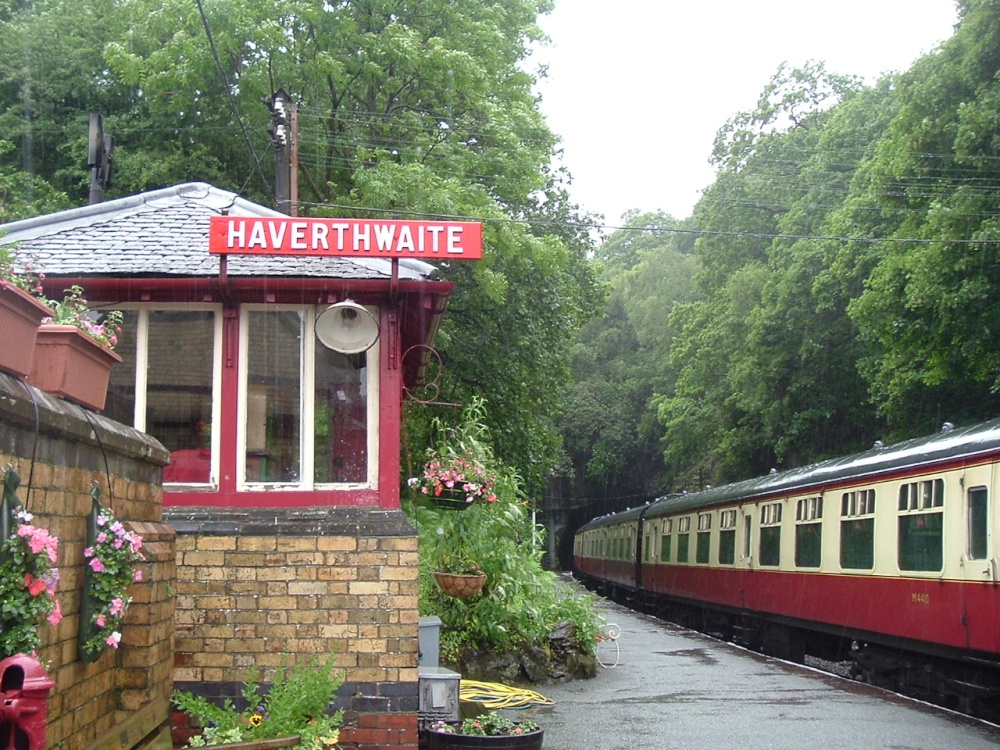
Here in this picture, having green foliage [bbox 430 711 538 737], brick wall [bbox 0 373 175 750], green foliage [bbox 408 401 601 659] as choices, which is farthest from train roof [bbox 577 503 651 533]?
brick wall [bbox 0 373 175 750]

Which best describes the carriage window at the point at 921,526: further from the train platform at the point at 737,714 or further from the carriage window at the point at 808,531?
the carriage window at the point at 808,531

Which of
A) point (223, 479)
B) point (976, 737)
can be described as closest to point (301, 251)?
point (223, 479)

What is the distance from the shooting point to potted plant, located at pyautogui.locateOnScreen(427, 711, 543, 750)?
25.8 ft

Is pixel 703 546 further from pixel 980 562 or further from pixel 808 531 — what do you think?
pixel 980 562

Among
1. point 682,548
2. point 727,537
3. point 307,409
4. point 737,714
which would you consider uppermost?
point 307,409

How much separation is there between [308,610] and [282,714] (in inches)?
46.1

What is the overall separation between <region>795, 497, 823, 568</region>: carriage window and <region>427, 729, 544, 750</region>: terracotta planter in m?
7.89

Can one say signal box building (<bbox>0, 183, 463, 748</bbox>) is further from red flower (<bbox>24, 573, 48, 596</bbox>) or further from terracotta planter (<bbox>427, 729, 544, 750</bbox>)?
red flower (<bbox>24, 573, 48, 596</bbox>)

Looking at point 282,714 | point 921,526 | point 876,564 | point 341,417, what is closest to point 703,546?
point 876,564

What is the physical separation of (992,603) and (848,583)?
148 inches

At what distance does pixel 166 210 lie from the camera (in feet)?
33.5

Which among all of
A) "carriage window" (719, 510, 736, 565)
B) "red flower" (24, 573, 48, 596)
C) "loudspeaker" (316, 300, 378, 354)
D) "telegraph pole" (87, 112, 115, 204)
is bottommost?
"carriage window" (719, 510, 736, 565)

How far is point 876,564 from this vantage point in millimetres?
12836

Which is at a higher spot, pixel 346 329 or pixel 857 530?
pixel 346 329
